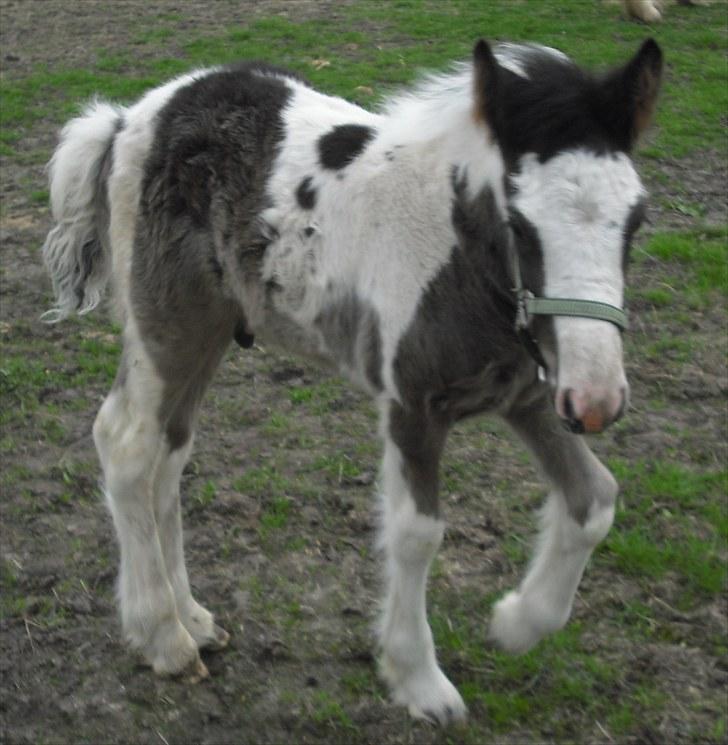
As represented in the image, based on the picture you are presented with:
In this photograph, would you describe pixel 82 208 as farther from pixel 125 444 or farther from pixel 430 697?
pixel 430 697

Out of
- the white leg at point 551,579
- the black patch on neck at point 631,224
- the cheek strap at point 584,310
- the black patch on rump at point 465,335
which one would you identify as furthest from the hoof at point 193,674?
the black patch on neck at point 631,224

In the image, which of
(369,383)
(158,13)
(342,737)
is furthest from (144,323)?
(158,13)

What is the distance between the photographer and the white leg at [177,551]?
3.79m

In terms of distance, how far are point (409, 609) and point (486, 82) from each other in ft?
4.83

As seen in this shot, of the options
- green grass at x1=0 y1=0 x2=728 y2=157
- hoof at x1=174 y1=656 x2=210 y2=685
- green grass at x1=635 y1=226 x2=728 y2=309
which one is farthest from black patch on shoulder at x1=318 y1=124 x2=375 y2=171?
green grass at x1=0 y1=0 x2=728 y2=157

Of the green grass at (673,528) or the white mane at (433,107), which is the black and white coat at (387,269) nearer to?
the white mane at (433,107)

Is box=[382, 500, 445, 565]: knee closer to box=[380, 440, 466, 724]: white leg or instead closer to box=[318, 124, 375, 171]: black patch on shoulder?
box=[380, 440, 466, 724]: white leg

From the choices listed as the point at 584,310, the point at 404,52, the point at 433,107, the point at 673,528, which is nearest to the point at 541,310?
the point at 584,310

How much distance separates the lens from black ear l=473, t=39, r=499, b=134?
288 centimetres

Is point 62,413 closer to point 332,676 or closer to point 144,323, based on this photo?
point 144,323

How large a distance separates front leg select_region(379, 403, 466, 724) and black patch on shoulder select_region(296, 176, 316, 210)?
63cm

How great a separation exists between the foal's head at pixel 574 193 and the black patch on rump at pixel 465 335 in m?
0.16

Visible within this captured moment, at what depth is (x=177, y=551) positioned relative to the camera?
3.86 meters

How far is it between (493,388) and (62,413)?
8.85 ft
